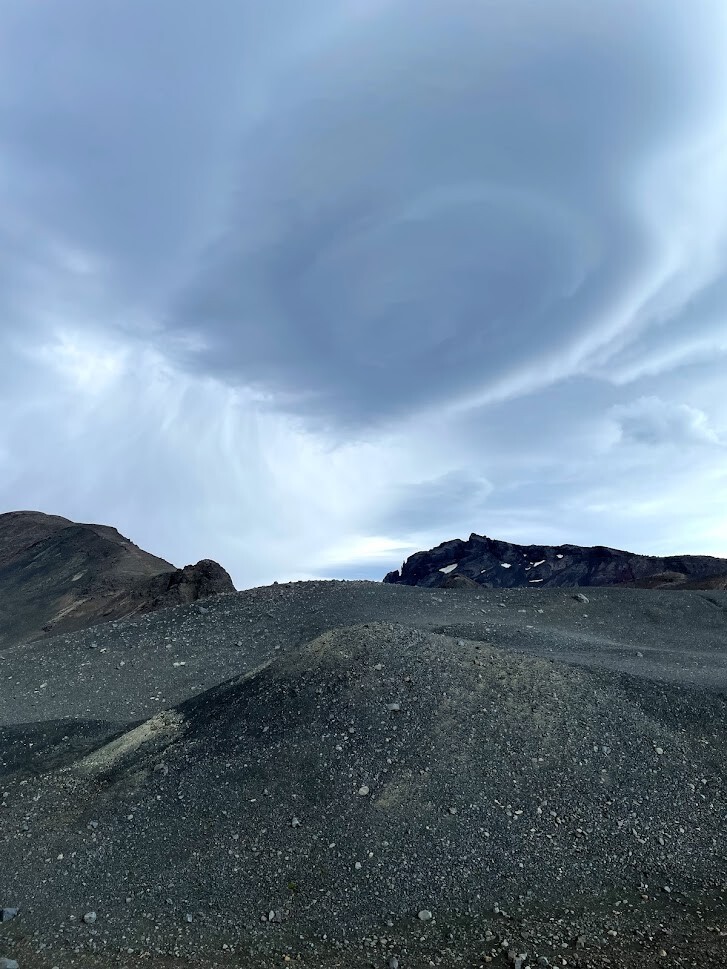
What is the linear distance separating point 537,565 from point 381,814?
74212 mm

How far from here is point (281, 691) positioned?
14.2m

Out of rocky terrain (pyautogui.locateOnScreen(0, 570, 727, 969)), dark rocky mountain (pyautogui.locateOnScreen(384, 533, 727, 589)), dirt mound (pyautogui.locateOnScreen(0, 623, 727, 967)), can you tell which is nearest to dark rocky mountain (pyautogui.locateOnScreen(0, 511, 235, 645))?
rocky terrain (pyautogui.locateOnScreen(0, 570, 727, 969))

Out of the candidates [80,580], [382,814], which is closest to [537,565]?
[80,580]

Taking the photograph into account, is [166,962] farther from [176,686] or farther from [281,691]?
[176,686]

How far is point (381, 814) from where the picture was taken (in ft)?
35.5

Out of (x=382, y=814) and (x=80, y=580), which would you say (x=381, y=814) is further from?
(x=80, y=580)

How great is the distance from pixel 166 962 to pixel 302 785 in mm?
3493

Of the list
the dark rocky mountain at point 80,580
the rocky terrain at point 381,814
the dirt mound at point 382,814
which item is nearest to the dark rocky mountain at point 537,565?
the dark rocky mountain at point 80,580

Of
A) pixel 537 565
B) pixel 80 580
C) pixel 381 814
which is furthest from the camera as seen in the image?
pixel 537 565

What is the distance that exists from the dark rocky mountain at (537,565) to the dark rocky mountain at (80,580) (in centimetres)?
2943

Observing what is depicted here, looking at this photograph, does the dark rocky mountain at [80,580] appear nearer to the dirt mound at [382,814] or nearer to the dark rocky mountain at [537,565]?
the dirt mound at [382,814]

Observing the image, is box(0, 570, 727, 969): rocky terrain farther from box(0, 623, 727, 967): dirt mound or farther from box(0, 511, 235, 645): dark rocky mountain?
box(0, 511, 235, 645): dark rocky mountain

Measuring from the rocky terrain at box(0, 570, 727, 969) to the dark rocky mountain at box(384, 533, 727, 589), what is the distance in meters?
48.9

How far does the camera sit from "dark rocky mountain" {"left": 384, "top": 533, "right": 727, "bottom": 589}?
72.4 meters
